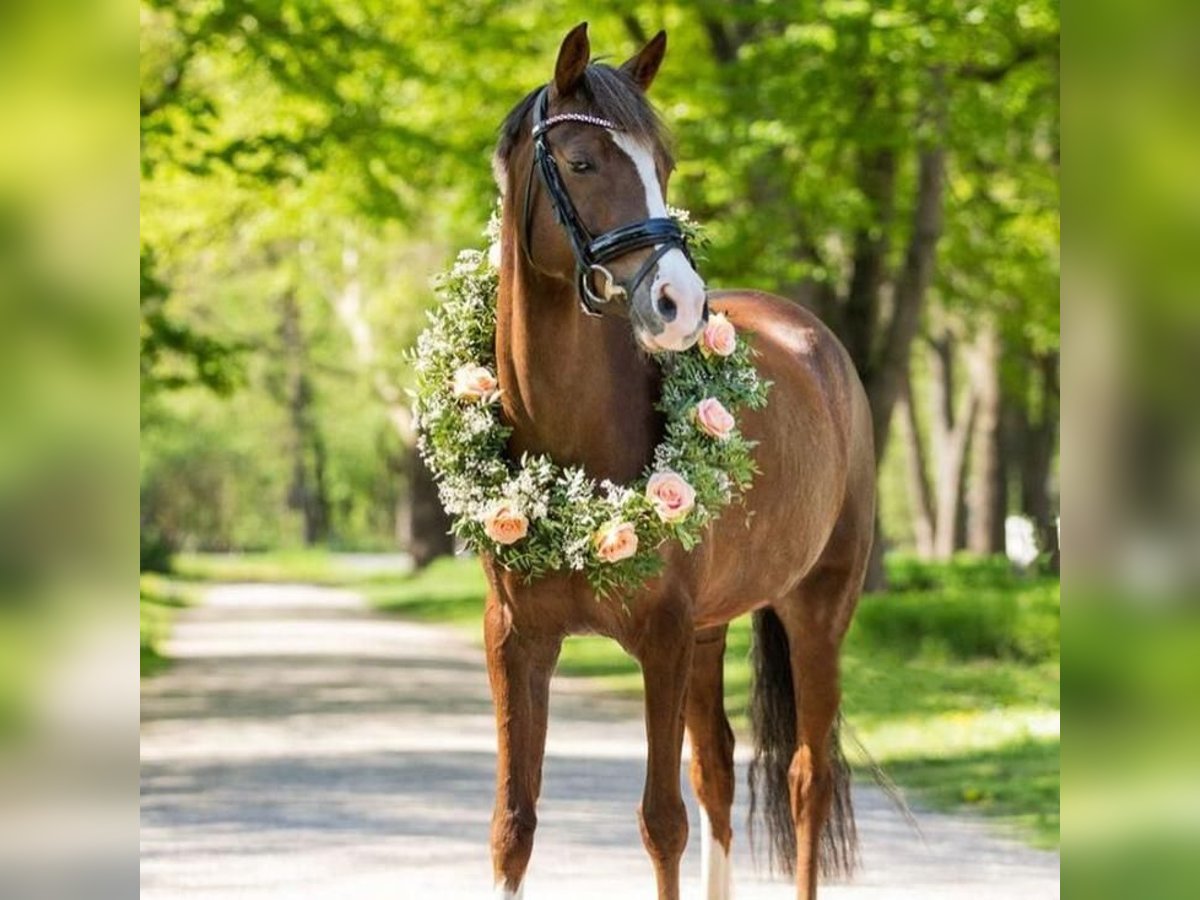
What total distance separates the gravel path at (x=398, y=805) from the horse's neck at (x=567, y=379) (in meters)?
2.91

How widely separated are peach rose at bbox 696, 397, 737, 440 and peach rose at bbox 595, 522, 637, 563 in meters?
0.40

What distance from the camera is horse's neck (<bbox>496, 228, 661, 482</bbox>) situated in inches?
219

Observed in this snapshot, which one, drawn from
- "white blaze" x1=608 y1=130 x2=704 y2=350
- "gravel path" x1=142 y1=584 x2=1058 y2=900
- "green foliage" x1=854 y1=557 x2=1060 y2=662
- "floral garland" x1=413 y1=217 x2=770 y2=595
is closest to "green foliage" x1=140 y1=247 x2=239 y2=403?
"gravel path" x1=142 y1=584 x2=1058 y2=900

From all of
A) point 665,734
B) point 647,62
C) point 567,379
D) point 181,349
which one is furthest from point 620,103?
point 181,349

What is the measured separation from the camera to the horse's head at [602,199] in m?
5.05

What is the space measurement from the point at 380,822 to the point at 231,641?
45.7 feet

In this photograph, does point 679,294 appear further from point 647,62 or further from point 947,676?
point 947,676

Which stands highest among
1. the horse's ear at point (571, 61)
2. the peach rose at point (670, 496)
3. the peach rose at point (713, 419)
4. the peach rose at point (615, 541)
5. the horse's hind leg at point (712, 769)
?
the horse's ear at point (571, 61)

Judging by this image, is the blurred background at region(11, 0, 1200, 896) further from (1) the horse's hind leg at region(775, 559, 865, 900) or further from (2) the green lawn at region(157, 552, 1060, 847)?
(1) the horse's hind leg at region(775, 559, 865, 900)

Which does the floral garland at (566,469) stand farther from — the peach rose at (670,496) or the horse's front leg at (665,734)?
the horse's front leg at (665,734)

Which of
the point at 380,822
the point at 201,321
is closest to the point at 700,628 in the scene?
the point at 380,822

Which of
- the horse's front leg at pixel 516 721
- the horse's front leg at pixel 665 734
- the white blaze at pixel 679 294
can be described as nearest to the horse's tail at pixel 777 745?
the horse's front leg at pixel 665 734
